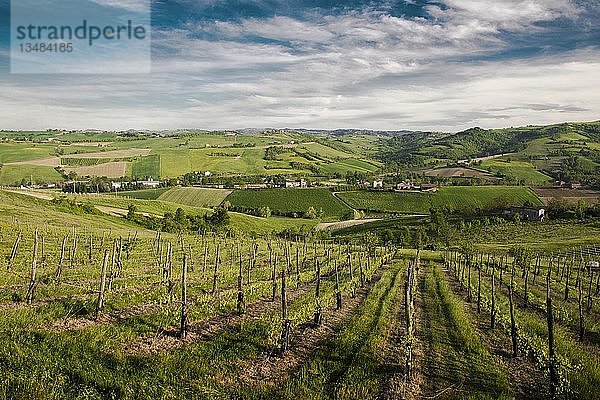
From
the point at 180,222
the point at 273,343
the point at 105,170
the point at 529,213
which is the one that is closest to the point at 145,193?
the point at 105,170

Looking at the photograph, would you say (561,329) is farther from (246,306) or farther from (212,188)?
(212,188)

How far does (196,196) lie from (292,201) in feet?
93.5

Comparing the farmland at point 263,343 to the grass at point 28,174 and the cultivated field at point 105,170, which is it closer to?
the grass at point 28,174

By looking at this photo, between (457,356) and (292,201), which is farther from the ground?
(457,356)

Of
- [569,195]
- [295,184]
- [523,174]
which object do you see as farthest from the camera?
[523,174]

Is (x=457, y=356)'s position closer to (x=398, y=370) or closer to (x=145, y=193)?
(x=398, y=370)

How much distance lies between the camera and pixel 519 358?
15070 mm

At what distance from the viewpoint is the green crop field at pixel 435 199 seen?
125 metres

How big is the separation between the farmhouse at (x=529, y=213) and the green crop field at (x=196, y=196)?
75.1 m

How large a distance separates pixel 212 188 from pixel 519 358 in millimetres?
139422

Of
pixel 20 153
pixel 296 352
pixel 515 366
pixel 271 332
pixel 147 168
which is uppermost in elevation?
pixel 20 153

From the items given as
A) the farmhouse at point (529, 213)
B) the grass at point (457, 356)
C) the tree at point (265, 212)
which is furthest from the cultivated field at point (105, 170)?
the grass at point (457, 356)

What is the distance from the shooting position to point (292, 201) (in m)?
133

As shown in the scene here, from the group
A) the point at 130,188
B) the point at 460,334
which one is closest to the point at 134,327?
the point at 460,334
